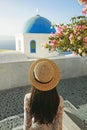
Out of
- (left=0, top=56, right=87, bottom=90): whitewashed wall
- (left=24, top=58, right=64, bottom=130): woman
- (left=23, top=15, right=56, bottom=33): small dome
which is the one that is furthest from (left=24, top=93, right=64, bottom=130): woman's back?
(left=23, top=15, right=56, bottom=33): small dome

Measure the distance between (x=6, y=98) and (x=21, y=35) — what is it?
47.9ft

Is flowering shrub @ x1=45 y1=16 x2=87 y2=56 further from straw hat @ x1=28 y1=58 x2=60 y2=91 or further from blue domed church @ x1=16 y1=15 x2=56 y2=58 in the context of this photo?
blue domed church @ x1=16 y1=15 x2=56 y2=58

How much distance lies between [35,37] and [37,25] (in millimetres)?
1234

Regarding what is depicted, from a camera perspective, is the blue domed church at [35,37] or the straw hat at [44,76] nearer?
the straw hat at [44,76]

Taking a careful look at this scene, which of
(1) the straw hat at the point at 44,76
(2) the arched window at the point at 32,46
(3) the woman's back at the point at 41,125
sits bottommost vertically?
(2) the arched window at the point at 32,46

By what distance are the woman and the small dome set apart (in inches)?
695

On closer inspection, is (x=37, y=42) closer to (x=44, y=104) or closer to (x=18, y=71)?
(x=18, y=71)

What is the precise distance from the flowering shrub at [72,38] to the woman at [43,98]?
1.31m

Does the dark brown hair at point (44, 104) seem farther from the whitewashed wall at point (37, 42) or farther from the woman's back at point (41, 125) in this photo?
the whitewashed wall at point (37, 42)

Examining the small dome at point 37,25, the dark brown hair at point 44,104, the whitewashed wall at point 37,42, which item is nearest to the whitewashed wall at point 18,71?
the dark brown hair at point 44,104

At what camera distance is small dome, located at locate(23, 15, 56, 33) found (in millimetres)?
20234

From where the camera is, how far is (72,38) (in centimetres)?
382

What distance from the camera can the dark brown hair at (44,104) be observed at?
8.29 ft

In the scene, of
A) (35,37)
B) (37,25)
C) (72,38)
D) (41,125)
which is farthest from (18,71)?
(37,25)
